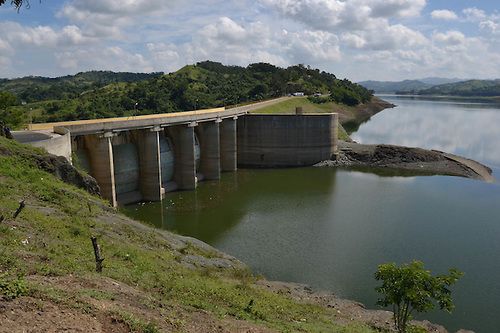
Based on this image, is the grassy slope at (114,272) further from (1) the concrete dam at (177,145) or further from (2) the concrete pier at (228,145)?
(2) the concrete pier at (228,145)

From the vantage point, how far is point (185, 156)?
41.7 meters

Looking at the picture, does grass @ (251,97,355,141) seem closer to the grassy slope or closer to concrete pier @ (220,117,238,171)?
concrete pier @ (220,117,238,171)

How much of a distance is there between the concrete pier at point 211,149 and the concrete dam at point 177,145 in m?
0.10

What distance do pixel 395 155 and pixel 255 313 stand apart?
46.7m

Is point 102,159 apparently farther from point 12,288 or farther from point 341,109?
point 341,109

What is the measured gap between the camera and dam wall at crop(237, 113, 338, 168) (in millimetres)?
54562

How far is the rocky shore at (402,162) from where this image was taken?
51.8m

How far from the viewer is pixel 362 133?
9275 cm

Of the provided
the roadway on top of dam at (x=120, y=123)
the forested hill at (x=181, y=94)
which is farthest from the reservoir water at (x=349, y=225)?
the forested hill at (x=181, y=94)

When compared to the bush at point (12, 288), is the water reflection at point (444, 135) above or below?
below

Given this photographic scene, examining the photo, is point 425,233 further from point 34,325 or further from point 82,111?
point 82,111

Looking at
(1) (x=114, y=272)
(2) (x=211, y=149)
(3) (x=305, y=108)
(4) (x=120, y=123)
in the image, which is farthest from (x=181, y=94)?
(1) (x=114, y=272)

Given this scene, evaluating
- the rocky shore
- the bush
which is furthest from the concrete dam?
the bush

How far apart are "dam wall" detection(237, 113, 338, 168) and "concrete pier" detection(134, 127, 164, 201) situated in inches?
764
